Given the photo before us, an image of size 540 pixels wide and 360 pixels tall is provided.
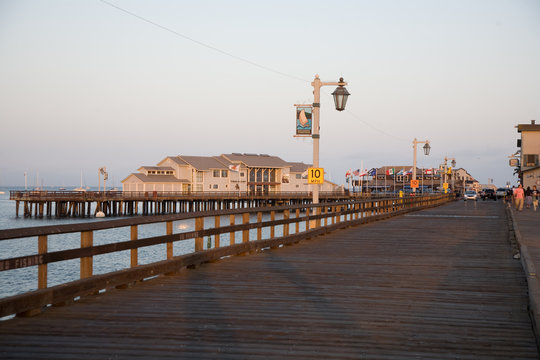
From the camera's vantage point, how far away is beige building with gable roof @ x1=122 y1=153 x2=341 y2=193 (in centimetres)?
10569

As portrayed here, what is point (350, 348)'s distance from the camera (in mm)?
5938

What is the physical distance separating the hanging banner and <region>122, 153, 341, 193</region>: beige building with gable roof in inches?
3361

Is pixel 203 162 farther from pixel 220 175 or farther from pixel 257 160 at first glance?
pixel 257 160

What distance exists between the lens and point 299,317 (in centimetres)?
733

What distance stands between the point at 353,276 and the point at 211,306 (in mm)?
3646

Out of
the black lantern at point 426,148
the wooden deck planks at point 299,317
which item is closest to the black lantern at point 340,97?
the wooden deck planks at point 299,317

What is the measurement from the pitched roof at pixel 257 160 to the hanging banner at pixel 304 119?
300ft

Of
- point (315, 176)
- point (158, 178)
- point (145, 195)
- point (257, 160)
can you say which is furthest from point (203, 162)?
point (315, 176)

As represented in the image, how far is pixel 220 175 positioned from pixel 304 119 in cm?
9019

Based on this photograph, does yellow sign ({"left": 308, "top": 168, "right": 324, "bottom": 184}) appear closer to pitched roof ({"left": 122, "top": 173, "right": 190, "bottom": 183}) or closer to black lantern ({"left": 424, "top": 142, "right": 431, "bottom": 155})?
black lantern ({"left": 424, "top": 142, "right": 431, "bottom": 155})

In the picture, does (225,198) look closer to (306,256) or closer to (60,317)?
(306,256)

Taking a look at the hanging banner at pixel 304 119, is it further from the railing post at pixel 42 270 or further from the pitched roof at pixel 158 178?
the pitched roof at pixel 158 178

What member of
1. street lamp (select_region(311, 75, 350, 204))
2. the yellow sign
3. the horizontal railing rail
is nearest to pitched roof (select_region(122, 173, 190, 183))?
the horizontal railing rail

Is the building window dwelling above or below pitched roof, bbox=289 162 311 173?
below
